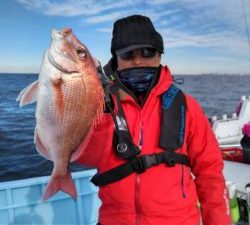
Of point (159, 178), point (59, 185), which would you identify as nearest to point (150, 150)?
point (159, 178)

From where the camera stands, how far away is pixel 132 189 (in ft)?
7.34

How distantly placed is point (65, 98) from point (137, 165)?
0.73 metres

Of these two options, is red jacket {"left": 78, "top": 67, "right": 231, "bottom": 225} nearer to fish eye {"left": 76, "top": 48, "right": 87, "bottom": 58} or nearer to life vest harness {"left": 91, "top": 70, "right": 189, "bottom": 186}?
life vest harness {"left": 91, "top": 70, "right": 189, "bottom": 186}

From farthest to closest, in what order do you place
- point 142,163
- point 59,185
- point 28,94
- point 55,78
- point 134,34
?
1. point 134,34
2. point 142,163
3. point 59,185
4. point 28,94
5. point 55,78

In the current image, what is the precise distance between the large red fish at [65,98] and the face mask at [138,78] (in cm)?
58

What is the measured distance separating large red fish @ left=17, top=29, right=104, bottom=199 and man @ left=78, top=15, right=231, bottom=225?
22 centimetres

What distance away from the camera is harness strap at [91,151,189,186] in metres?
2.24

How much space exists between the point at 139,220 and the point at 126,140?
50 centimetres

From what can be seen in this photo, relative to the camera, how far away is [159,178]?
2.29m

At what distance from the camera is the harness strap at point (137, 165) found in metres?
2.24

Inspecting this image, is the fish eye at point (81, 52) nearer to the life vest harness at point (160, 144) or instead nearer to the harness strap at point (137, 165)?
the life vest harness at point (160, 144)

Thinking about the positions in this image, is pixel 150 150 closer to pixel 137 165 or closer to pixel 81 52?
pixel 137 165

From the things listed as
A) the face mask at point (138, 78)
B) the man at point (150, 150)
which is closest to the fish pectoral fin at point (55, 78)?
the man at point (150, 150)

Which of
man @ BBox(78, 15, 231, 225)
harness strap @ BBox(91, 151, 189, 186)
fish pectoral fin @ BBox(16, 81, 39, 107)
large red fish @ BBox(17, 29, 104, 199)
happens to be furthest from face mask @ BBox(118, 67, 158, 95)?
fish pectoral fin @ BBox(16, 81, 39, 107)
